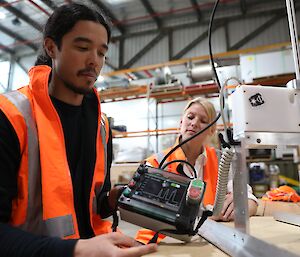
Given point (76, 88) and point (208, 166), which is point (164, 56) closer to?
point (208, 166)

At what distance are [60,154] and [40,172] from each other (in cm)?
7

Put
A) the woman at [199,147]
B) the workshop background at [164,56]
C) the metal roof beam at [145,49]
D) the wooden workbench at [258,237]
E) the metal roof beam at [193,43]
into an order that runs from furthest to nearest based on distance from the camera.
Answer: the metal roof beam at [145,49], the metal roof beam at [193,43], the workshop background at [164,56], the woman at [199,147], the wooden workbench at [258,237]

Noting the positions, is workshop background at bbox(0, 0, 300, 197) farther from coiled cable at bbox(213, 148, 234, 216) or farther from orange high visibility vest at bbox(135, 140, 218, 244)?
coiled cable at bbox(213, 148, 234, 216)

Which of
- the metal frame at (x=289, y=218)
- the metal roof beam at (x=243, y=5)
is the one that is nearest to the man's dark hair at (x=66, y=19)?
the metal frame at (x=289, y=218)

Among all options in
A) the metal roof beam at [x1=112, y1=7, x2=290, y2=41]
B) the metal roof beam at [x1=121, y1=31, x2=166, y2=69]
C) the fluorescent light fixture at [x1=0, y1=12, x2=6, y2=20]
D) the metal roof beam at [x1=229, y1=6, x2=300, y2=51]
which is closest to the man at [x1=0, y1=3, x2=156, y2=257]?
the metal roof beam at [x1=229, y1=6, x2=300, y2=51]

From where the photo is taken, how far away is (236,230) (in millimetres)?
770

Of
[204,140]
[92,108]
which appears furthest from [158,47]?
[92,108]

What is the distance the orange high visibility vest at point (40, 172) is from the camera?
681mm

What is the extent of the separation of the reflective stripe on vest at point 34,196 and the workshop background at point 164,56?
11.1 ft

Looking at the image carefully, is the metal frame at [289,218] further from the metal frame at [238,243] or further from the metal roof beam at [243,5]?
the metal roof beam at [243,5]

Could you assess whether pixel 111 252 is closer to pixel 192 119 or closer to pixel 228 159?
pixel 228 159

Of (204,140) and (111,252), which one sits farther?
(204,140)

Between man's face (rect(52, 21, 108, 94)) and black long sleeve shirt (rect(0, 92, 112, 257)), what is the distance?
9cm

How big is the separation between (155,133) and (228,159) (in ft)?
15.2
